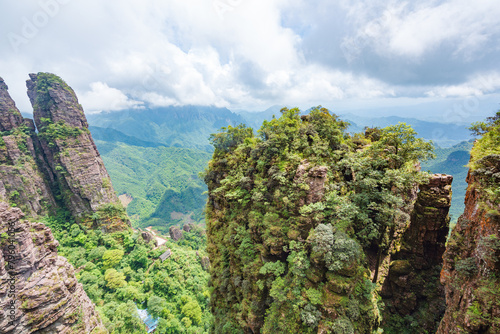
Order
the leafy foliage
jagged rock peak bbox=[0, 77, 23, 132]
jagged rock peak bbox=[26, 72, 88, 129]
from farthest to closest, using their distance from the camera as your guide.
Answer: jagged rock peak bbox=[26, 72, 88, 129] → jagged rock peak bbox=[0, 77, 23, 132] → the leafy foliage

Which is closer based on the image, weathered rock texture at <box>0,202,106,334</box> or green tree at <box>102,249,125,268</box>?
weathered rock texture at <box>0,202,106,334</box>

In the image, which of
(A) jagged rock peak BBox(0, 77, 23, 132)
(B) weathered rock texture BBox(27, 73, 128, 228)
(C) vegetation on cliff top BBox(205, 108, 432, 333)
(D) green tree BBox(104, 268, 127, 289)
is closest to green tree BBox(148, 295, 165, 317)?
(D) green tree BBox(104, 268, 127, 289)

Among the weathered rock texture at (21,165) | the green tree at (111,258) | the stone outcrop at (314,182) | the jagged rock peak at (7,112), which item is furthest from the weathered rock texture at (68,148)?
the stone outcrop at (314,182)

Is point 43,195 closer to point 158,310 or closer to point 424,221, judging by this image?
point 158,310

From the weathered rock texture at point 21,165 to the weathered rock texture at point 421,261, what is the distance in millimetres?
69555

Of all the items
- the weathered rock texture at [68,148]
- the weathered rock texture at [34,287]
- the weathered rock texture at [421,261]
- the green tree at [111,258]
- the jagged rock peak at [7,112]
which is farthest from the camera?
the weathered rock texture at [68,148]

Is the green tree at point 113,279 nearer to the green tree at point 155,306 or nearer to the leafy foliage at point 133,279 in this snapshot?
the leafy foliage at point 133,279

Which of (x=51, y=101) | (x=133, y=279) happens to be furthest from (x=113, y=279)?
(x=51, y=101)

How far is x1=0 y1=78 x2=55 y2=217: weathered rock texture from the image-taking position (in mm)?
45344

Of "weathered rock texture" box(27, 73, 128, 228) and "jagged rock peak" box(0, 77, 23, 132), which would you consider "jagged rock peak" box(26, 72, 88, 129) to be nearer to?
"weathered rock texture" box(27, 73, 128, 228)

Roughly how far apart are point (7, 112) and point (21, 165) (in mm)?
15090

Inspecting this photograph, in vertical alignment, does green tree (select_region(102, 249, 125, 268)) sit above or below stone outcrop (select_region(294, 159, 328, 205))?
below

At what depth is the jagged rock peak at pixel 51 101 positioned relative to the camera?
54.2 meters

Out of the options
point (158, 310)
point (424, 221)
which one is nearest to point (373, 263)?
point (424, 221)
